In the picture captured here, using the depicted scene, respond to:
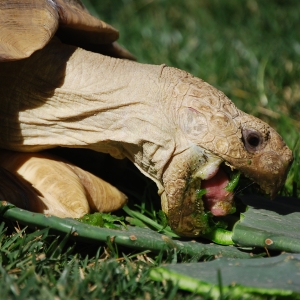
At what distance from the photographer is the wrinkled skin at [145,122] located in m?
2.53

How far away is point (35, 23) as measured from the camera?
262 centimetres

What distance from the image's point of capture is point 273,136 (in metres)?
2.60

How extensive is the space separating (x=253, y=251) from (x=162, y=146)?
0.54 m

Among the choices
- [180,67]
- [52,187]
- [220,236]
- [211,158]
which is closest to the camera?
[211,158]

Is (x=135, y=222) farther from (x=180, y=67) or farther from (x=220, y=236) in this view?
(x=180, y=67)

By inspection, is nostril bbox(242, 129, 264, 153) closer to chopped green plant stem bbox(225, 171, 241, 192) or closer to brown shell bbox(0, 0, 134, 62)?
chopped green plant stem bbox(225, 171, 241, 192)

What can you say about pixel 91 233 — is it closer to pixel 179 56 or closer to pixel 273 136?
pixel 273 136

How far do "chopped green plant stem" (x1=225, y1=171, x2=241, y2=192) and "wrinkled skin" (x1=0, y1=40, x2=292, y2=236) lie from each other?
0.04m

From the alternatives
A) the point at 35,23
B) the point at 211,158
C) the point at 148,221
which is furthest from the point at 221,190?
the point at 35,23

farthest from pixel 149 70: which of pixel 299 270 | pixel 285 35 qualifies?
pixel 285 35

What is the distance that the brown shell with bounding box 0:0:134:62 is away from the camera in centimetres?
254

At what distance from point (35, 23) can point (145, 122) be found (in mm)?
Answer: 600

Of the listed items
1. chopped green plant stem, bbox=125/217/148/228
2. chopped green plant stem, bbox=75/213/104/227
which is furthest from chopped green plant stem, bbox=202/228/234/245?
chopped green plant stem, bbox=75/213/104/227

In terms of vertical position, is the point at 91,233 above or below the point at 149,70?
below
